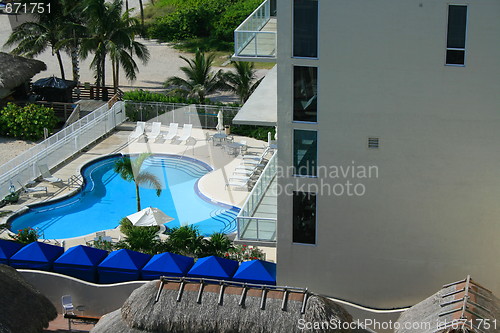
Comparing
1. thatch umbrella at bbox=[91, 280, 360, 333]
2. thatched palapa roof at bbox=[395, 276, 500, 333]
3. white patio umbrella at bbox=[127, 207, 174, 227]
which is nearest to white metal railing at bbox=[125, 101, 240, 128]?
white patio umbrella at bbox=[127, 207, 174, 227]

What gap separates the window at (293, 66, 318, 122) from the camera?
20031 millimetres

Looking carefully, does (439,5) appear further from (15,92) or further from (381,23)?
(15,92)

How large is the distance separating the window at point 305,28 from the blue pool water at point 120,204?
450 inches

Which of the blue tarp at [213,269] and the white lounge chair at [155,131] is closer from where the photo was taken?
the blue tarp at [213,269]

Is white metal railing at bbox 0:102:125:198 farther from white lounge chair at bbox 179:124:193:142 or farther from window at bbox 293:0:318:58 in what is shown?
window at bbox 293:0:318:58

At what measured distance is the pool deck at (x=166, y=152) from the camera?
3191 cm

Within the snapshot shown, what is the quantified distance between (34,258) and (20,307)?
3.62 m

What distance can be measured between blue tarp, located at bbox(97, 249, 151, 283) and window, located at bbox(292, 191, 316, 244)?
183 inches

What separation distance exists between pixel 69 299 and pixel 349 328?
325 inches

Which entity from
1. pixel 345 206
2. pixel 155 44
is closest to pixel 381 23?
pixel 345 206

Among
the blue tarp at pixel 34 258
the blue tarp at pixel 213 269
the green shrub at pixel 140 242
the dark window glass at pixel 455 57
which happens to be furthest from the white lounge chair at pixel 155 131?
the dark window glass at pixel 455 57

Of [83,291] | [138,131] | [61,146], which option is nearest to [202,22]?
[138,131]

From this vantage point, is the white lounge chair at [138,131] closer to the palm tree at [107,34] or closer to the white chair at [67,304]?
the palm tree at [107,34]

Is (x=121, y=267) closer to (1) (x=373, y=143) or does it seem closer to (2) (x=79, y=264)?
(2) (x=79, y=264)
